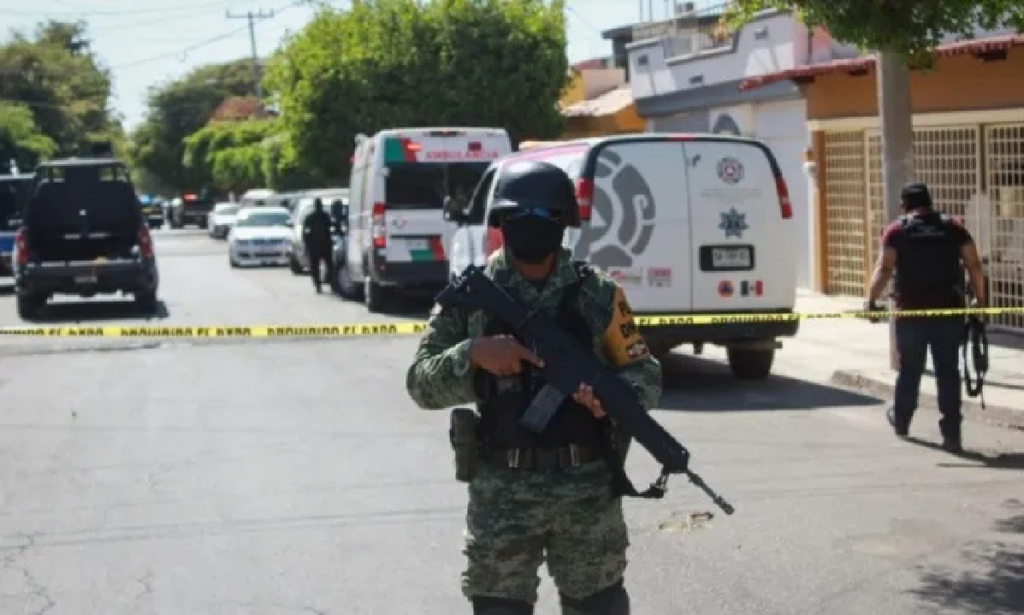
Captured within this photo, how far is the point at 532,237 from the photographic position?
446 centimetres

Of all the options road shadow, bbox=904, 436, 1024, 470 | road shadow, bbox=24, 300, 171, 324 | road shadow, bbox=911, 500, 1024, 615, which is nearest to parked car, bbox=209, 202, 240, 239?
road shadow, bbox=24, 300, 171, 324

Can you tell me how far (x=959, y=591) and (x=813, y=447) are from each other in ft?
12.8

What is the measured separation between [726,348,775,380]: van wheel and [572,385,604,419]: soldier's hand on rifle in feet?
33.8

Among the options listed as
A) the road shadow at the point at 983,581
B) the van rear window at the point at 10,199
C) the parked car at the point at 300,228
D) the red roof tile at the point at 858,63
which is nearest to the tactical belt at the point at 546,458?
the road shadow at the point at 983,581

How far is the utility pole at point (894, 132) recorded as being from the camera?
14234 millimetres

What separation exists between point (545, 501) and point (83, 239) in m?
21.1

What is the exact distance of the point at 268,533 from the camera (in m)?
8.46

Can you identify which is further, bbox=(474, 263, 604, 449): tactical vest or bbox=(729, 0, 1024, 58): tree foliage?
bbox=(729, 0, 1024, 58): tree foliage

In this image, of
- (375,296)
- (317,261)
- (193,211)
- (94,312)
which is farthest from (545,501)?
(193,211)

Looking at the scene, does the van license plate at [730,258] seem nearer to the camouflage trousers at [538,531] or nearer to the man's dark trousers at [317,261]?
the camouflage trousers at [538,531]

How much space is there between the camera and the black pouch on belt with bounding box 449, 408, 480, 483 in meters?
4.50

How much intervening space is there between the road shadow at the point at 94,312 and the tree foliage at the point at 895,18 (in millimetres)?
13577

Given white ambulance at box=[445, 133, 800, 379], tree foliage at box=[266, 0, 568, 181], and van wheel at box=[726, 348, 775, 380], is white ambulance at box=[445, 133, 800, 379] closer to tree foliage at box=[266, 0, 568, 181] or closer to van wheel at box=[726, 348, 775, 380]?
van wheel at box=[726, 348, 775, 380]

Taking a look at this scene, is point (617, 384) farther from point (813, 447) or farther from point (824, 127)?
point (824, 127)
